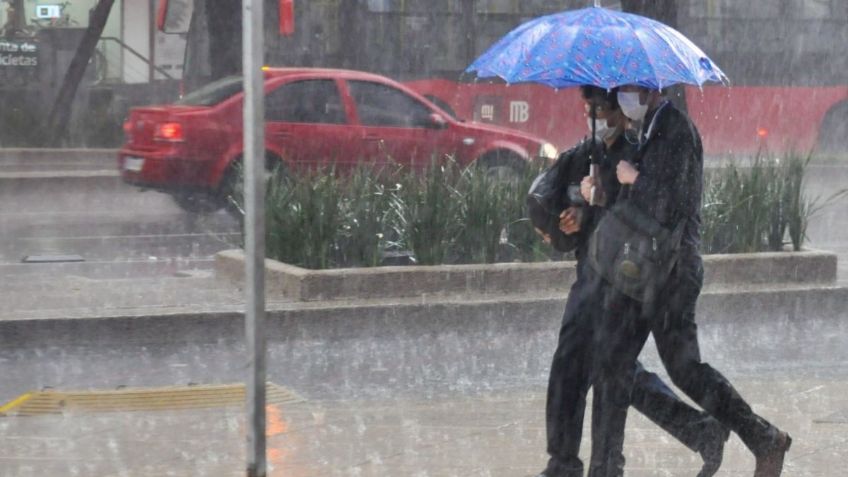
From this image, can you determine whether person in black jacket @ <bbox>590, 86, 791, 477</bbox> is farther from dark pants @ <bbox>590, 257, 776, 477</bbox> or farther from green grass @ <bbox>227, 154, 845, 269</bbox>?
green grass @ <bbox>227, 154, 845, 269</bbox>

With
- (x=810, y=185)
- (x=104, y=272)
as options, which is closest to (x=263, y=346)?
(x=104, y=272)

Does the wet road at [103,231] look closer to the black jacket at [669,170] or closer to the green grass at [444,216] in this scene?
the green grass at [444,216]

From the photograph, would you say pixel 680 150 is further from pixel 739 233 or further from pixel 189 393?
pixel 739 233

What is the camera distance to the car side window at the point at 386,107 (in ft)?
53.4

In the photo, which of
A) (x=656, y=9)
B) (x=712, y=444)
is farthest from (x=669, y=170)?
(x=656, y=9)

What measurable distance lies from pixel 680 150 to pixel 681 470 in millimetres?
1588

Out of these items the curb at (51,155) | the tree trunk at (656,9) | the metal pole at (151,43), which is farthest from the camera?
the metal pole at (151,43)

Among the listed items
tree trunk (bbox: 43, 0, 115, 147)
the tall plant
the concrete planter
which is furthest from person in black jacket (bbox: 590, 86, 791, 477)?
tree trunk (bbox: 43, 0, 115, 147)

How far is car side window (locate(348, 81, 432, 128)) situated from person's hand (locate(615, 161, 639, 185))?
11.1 metres

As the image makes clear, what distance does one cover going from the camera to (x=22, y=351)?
28.4 ft

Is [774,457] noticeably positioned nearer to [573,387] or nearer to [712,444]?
[712,444]

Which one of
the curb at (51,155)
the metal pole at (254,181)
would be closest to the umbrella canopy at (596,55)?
the metal pole at (254,181)

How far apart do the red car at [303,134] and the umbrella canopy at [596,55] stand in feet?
30.9

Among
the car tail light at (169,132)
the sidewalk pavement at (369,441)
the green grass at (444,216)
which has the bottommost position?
the sidewalk pavement at (369,441)
